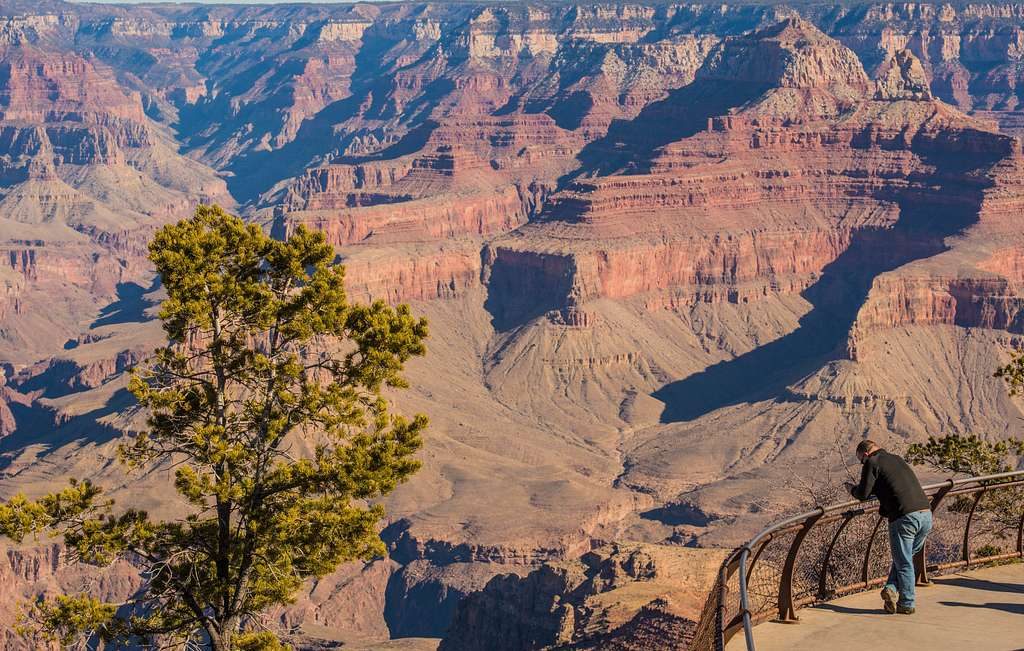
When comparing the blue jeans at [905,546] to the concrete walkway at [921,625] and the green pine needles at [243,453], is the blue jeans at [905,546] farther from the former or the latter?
the green pine needles at [243,453]

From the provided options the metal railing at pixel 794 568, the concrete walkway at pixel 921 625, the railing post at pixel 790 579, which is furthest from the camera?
the railing post at pixel 790 579

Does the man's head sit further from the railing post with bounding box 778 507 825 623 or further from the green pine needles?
the green pine needles

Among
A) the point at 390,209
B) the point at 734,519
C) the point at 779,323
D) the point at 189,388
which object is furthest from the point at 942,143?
the point at 189,388

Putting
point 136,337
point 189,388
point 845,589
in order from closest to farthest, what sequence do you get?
point 845,589
point 189,388
point 136,337

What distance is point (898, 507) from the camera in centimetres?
2578

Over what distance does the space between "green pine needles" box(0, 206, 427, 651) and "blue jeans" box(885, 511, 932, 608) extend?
37.4 feet

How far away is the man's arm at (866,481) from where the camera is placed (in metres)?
25.2

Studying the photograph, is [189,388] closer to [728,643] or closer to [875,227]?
[728,643]

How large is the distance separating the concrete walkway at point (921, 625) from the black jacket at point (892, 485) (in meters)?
1.92

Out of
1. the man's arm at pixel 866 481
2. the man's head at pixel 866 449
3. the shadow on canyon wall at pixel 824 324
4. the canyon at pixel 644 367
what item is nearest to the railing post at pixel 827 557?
the man's arm at pixel 866 481

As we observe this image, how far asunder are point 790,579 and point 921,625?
260cm

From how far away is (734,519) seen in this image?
346ft

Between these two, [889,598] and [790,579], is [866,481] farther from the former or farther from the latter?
[790,579]

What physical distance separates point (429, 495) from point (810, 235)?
7767 cm
